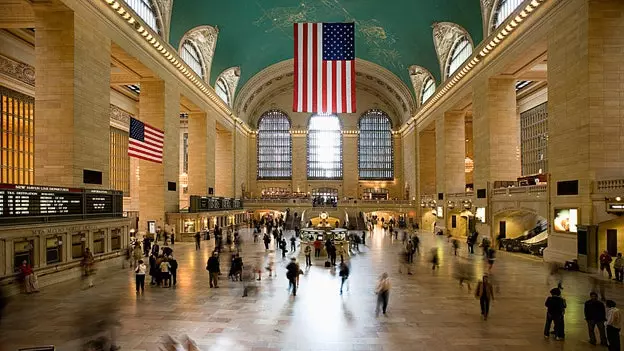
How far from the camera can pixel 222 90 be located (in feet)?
129

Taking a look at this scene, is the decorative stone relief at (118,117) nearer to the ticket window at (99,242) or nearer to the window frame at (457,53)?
the ticket window at (99,242)

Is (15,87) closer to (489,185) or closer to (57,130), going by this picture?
(57,130)

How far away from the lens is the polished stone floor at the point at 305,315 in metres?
7.39

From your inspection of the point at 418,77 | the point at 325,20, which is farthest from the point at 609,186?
the point at 418,77

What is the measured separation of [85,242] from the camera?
14.1m

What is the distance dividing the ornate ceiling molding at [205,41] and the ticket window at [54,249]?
57.6 feet

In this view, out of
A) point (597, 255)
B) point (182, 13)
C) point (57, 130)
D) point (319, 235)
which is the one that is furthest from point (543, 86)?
point (57, 130)

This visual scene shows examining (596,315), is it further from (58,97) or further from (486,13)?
(486,13)

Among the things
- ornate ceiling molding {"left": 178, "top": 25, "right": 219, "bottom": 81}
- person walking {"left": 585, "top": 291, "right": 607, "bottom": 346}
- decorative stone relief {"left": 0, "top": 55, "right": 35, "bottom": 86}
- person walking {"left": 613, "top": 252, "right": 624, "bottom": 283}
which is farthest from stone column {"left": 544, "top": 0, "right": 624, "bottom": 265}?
decorative stone relief {"left": 0, "top": 55, "right": 35, "bottom": 86}

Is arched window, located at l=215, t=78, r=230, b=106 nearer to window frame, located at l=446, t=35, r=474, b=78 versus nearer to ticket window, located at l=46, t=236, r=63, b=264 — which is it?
window frame, located at l=446, t=35, r=474, b=78

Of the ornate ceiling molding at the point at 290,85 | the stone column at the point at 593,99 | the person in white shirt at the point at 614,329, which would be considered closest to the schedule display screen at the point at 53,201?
the person in white shirt at the point at 614,329

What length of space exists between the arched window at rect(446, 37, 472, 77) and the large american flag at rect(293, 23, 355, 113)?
10.6 metres

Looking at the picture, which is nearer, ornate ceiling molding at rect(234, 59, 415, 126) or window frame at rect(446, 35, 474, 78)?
window frame at rect(446, 35, 474, 78)

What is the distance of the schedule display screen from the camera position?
445 inches
